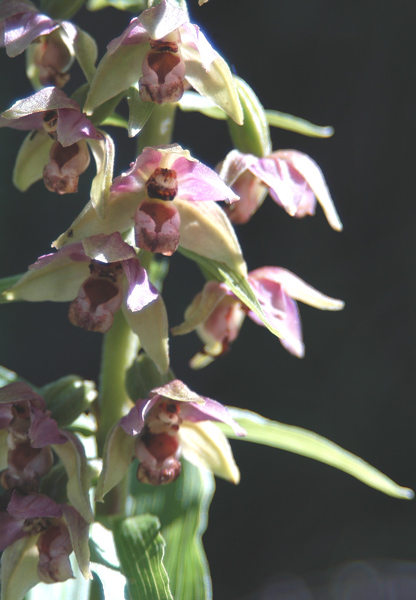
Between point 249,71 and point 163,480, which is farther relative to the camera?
point 249,71

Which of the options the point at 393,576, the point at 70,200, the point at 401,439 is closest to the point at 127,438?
the point at 70,200

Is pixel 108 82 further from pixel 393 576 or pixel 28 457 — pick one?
pixel 393 576

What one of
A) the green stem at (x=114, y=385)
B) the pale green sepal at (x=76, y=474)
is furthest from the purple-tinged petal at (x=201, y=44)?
the pale green sepal at (x=76, y=474)

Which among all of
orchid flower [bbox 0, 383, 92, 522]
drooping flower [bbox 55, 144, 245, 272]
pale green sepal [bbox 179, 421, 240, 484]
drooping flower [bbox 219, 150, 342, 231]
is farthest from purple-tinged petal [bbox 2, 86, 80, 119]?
pale green sepal [bbox 179, 421, 240, 484]

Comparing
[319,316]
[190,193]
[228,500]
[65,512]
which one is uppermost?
[190,193]

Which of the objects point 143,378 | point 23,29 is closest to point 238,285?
point 143,378

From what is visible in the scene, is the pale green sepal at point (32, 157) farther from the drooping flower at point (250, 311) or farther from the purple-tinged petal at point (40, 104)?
the drooping flower at point (250, 311)

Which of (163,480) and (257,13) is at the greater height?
(163,480)

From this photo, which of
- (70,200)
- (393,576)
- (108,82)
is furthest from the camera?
(393,576)
